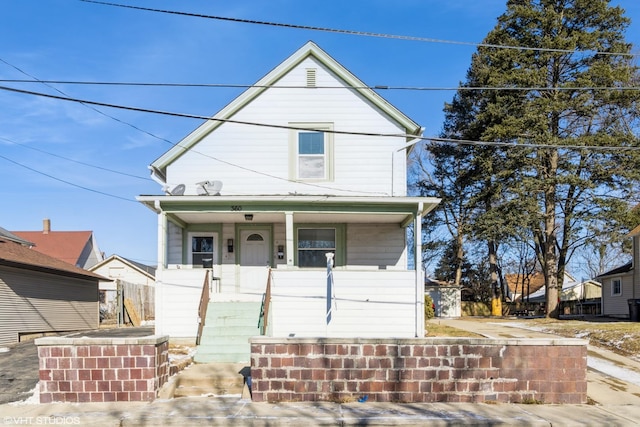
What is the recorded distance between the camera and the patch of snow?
11.1 m

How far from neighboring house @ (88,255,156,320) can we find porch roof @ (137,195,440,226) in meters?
13.1

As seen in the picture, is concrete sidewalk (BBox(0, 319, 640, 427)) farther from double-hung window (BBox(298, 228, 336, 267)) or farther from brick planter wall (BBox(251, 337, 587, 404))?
double-hung window (BBox(298, 228, 336, 267))

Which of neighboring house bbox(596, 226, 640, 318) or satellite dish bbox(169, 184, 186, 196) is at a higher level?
satellite dish bbox(169, 184, 186, 196)

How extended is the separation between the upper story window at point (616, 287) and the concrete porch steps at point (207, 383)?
25.9 metres

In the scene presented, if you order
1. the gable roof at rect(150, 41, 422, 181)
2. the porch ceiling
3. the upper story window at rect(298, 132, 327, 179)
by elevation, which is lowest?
the porch ceiling

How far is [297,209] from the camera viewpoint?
48.9ft

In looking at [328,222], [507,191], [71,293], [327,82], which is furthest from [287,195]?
[507,191]

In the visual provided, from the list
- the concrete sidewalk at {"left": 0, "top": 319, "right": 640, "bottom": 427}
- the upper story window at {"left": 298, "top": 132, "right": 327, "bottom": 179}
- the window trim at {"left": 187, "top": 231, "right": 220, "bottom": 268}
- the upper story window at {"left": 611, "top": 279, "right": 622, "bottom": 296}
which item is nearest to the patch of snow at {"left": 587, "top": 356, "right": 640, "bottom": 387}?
the concrete sidewalk at {"left": 0, "top": 319, "right": 640, "bottom": 427}

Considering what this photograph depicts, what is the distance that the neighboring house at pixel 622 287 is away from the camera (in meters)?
27.8

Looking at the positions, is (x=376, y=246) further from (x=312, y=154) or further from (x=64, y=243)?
(x=64, y=243)

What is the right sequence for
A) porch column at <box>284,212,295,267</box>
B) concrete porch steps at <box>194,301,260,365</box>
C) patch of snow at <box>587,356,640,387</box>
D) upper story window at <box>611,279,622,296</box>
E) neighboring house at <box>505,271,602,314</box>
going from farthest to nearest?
neighboring house at <box>505,271,602,314</box> → upper story window at <box>611,279,622,296</box> → porch column at <box>284,212,295,267</box> → concrete porch steps at <box>194,301,260,365</box> → patch of snow at <box>587,356,640,387</box>

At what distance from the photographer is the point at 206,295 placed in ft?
46.4

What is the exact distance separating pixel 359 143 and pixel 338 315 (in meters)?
4.89

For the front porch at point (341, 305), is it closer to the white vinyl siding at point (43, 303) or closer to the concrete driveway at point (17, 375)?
the concrete driveway at point (17, 375)
